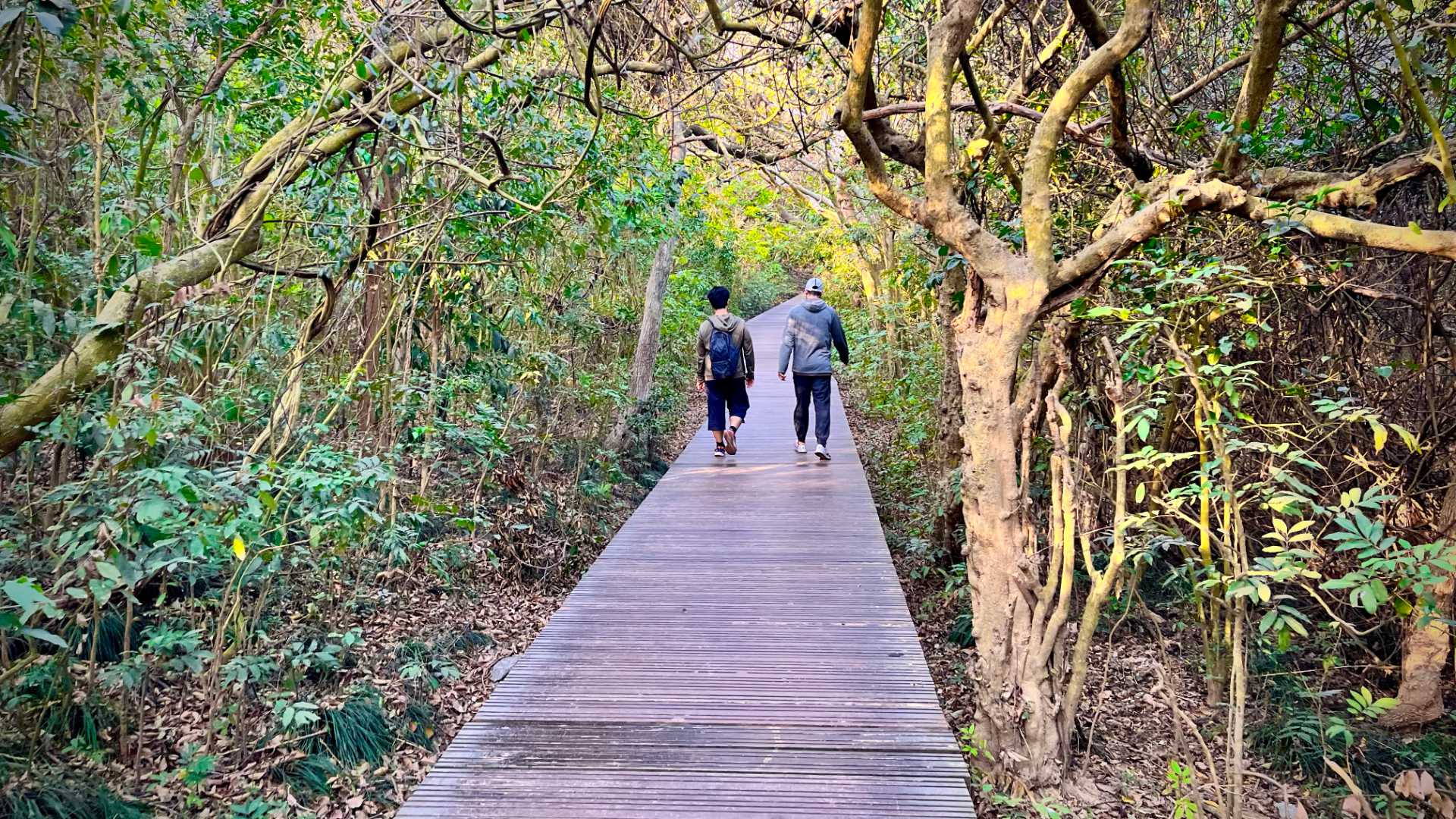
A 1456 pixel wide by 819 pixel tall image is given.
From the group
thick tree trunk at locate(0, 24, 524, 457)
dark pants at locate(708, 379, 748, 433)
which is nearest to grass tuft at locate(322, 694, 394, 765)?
thick tree trunk at locate(0, 24, 524, 457)

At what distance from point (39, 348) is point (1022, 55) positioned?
18.7ft

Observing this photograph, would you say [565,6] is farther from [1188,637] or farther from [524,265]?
[1188,637]

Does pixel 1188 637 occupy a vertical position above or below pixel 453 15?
below

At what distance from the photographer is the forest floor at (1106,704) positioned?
3920mm

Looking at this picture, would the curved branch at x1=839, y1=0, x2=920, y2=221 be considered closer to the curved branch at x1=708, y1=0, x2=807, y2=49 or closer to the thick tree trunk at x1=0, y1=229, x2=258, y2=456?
the curved branch at x1=708, y1=0, x2=807, y2=49

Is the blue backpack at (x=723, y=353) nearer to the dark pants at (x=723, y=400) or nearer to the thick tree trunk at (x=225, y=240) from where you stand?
the dark pants at (x=723, y=400)

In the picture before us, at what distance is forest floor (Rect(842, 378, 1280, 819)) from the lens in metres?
3.92

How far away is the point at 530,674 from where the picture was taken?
4.32 m

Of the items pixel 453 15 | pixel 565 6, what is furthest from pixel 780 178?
pixel 453 15

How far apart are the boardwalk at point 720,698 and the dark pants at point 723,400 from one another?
2.39 m

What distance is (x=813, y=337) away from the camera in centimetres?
866

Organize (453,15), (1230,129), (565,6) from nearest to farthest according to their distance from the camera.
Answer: (1230,129), (453,15), (565,6)

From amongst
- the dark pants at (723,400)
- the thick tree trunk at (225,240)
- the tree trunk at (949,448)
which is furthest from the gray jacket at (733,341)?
the thick tree trunk at (225,240)

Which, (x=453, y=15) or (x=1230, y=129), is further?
(x=453, y=15)
